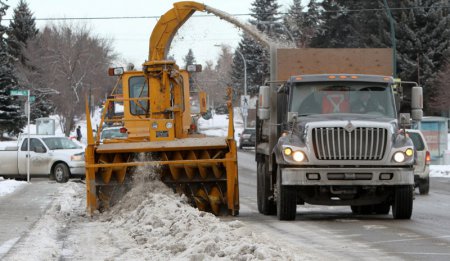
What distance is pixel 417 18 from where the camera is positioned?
201 feet

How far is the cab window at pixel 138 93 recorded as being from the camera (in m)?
18.1

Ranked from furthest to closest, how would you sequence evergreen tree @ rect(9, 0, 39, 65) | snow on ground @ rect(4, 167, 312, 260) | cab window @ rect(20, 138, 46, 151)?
evergreen tree @ rect(9, 0, 39, 65) → cab window @ rect(20, 138, 46, 151) → snow on ground @ rect(4, 167, 312, 260)

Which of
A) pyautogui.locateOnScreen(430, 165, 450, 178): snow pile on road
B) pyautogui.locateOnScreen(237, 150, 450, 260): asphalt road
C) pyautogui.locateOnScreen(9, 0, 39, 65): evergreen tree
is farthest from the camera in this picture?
pyautogui.locateOnScreen(9, 0, 39, 65): evergreen tree

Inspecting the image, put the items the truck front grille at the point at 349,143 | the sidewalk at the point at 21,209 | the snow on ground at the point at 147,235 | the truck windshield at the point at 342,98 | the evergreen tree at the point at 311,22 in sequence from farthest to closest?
the evergreen tree at the point at 311,22 → the truck windshield at the point at 342,98 → the truck front grille at the point at 349,143 → the sidewalk at the point at 21,209 → the snow on ground at the point at 147,235

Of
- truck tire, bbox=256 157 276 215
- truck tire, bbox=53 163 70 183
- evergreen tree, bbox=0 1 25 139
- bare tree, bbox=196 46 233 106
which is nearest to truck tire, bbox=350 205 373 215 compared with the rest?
truck tire, bbox=256 157 276 215

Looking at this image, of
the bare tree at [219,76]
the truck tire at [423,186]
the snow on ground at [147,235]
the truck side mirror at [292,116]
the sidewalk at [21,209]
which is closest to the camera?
the snow on ground at [147,235]

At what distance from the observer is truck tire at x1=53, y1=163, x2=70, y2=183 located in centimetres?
2911

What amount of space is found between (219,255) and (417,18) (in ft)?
179

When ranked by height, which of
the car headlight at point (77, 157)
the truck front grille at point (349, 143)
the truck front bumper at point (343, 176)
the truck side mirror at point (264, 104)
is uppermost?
the truck side mirror at point (264, 104)

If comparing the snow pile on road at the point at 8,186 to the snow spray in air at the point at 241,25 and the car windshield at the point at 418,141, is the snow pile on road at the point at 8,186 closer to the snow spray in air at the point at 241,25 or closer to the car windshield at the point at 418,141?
the snow spray in air at the point at 241,25

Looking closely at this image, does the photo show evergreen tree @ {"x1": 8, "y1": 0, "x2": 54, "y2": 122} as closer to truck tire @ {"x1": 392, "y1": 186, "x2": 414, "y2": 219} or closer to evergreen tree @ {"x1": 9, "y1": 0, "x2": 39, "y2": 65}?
evergreen tree @ {"x1": 9, "y1": 0, "x2": 39, "y2": 65}

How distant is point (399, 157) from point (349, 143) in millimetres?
815

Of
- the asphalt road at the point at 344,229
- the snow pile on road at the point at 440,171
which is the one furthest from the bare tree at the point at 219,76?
the asphalt road at the point at 344,229

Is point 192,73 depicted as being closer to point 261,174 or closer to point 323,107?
point 261,174
